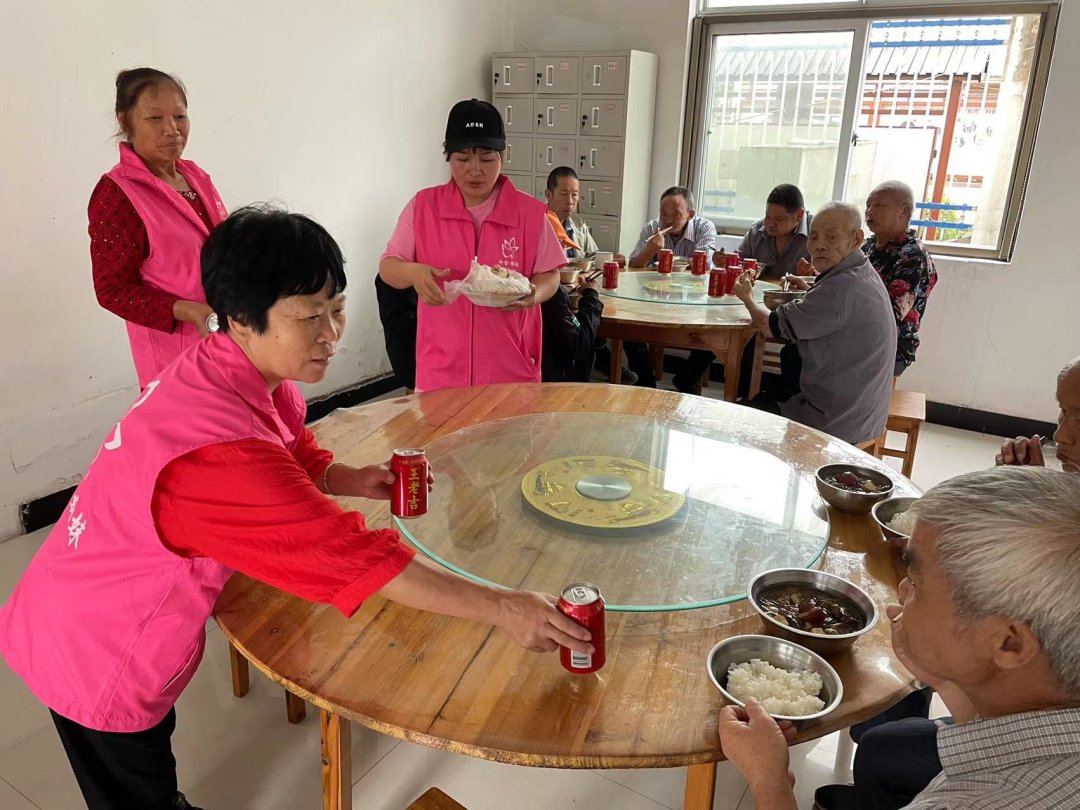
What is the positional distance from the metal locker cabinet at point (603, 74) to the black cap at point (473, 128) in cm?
321

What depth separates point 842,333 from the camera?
9.21ft

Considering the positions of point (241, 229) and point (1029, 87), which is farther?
point (1029, 87)

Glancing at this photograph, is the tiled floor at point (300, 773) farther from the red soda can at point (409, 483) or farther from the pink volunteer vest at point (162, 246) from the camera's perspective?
the pink volunteer vest at point (162, 246)

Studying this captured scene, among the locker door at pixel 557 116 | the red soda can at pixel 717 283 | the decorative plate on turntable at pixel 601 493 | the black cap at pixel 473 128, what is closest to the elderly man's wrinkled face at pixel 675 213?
the locker door at pixel 557 116

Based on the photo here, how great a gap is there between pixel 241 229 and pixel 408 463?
25.2 inches

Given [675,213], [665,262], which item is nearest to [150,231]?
[665,262]

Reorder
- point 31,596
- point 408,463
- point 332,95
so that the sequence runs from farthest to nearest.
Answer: point 332,95
point 408,463
point 31,596

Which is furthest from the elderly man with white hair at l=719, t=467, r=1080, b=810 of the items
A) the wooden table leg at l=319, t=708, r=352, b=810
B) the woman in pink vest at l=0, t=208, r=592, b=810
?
the wooden table leg at l=319, t=708, r=352, b=810

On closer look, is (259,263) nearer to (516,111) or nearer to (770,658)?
(770,658)

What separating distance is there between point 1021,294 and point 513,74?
377 centimetres

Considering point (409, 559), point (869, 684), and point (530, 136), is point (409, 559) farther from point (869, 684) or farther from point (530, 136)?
point (530, 136)

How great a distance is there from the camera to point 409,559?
121 cm

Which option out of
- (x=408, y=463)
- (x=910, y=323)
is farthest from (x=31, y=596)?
(x=910, y=323)

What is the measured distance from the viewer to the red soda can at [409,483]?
1671 millimetres
